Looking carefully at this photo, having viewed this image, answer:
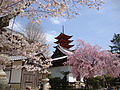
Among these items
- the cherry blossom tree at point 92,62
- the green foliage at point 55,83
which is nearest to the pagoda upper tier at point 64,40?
the green foliage at point 55,83

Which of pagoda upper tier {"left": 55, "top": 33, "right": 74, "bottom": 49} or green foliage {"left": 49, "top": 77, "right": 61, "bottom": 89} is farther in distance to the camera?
pagoda upper tier {"left": 55, "top": 33, "right": 74, "bottom": 49}

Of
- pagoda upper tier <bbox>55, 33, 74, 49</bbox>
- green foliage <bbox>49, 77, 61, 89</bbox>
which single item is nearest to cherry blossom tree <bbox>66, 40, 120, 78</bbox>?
green foliage <bbox>49, 77, 61, 89</bbox>

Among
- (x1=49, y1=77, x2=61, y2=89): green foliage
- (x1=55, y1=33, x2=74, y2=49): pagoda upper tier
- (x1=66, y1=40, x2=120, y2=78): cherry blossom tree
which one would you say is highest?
(x1=55, y1=33, x2=74, y2=49): pagoda upper tier

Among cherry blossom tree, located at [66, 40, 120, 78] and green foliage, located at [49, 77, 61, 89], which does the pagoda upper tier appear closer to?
green foliage, located at [49, 77, 61, 89]

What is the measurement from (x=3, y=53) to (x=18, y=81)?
7485 mm

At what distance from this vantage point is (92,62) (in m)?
12.6

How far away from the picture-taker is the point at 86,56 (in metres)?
13.1

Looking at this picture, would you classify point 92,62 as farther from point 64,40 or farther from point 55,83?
point 64,40

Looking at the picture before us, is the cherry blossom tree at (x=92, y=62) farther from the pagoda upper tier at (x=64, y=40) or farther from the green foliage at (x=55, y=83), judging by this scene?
the pagoda upper tier at (x=64, y=40)

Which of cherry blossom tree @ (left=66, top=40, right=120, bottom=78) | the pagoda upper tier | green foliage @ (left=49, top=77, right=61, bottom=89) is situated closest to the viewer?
cherry blossom tree @ (left=66, top=40, right=120, bottom=78)

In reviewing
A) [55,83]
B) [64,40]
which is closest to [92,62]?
[55,83]

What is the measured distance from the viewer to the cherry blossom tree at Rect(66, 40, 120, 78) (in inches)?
484

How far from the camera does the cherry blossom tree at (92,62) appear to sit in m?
12.3

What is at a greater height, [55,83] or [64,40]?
[64,40]
